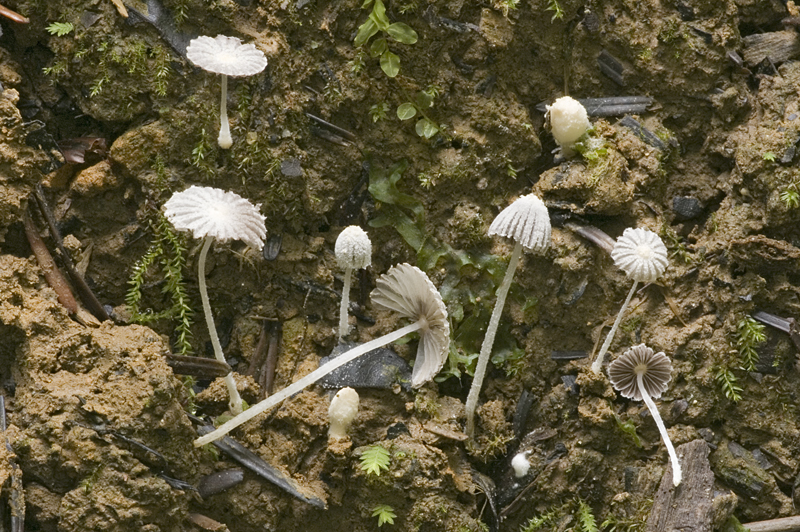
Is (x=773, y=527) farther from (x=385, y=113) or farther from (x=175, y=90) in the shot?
(x=175, y=90)

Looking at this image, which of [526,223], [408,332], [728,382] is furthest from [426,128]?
[728,382]

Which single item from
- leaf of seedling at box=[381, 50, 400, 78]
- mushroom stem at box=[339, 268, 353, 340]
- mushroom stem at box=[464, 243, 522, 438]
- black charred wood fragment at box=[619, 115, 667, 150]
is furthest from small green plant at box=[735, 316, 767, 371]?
leaf of seedling at box=[381, 50, 400, 78]

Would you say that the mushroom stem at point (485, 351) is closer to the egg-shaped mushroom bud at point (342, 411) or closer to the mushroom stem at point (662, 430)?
the egg-shaped mushroom bud at point (342, 411)

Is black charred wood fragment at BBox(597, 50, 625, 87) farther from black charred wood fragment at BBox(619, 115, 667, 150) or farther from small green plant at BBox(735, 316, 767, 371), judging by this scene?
small green plant at BBox(735, 316, 767, 371)

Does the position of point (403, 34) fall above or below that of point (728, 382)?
above

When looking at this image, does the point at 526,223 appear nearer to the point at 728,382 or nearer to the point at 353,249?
the point at 353,249
